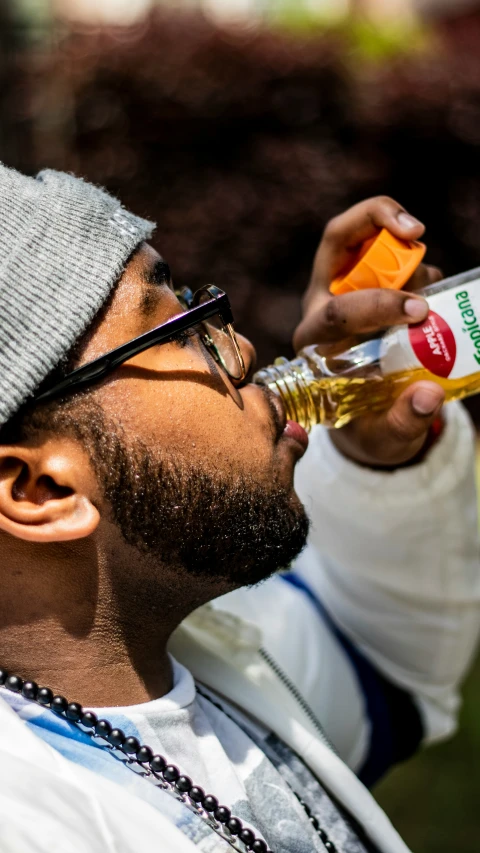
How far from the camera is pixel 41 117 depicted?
20.0 feet

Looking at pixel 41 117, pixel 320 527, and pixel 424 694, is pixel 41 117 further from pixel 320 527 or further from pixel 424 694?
pixel 424 694

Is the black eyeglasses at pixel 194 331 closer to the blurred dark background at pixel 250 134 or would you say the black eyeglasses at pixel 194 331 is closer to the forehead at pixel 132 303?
the forehead at pixel 132 303

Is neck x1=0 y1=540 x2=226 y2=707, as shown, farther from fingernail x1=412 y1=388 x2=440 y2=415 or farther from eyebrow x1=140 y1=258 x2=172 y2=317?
fingernail x1=412 y1=388 x2=440 y2=415

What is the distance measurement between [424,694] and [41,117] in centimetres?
515

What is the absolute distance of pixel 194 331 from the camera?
1.81m

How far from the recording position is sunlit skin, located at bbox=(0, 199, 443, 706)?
1.58 meters

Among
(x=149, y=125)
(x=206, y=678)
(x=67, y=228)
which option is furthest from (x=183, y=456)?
(x=149, y=125)

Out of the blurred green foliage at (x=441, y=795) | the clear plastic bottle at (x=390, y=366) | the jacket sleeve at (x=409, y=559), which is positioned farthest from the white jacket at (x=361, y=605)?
the blurred green foliage at (x=441, y=795)

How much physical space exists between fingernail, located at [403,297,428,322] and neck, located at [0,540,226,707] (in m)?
0.76

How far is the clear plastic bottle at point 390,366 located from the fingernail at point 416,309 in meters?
0.03

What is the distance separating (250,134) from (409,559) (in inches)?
163

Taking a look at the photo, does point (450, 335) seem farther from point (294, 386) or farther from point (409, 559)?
point (409, 559)

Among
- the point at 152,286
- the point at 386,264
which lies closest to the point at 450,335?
the point at 386,264

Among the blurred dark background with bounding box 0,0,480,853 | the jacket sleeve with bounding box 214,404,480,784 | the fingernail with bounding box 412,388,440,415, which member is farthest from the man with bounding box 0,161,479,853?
the blurred dark background with bounding box 0,0,480,853
